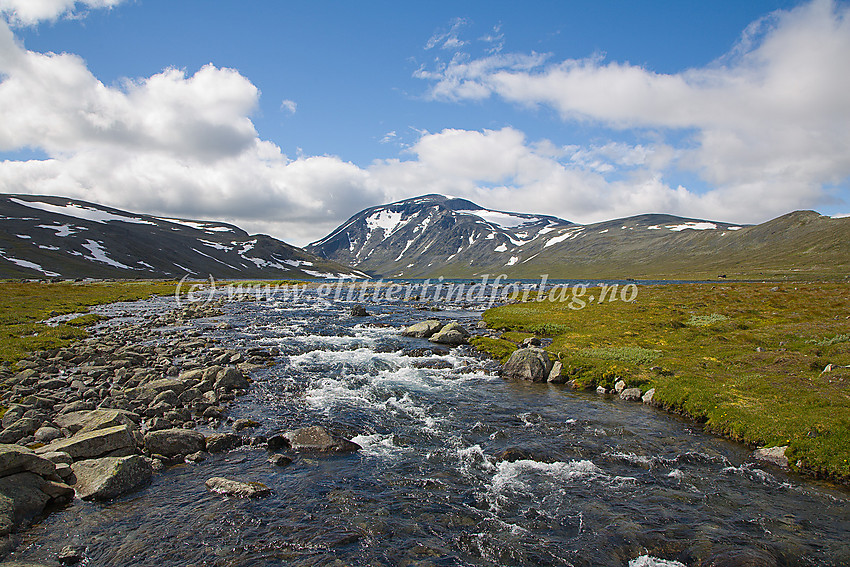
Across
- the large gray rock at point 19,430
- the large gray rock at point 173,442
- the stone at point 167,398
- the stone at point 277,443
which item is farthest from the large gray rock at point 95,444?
the stone at point 167,398

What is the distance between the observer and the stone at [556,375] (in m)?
25.5

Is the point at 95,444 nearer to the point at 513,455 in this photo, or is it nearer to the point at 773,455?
the point at 513,455

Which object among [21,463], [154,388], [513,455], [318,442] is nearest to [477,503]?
[513,455]

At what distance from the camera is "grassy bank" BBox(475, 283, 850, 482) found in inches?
624

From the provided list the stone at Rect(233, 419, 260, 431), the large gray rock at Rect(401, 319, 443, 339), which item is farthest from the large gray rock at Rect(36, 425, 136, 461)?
the large gray rock at Rect(401, 319, 443, 339)

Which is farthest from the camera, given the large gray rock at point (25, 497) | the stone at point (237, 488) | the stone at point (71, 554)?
the stone at point (237, 488)

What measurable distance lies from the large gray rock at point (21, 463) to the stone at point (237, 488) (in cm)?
452

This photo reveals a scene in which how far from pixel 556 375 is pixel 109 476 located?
900 inches

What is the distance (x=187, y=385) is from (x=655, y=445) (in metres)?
23.8

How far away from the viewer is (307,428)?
1750 centimetres

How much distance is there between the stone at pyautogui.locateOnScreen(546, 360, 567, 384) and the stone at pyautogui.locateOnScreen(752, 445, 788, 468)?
10.9m

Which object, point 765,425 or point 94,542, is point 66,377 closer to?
point 94,542

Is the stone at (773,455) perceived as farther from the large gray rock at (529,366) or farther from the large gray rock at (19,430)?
the large gray rock at (19,430)

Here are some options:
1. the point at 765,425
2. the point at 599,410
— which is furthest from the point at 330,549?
the point at 765,425
